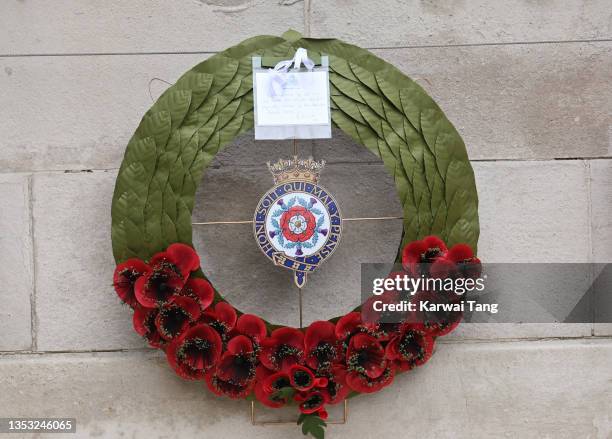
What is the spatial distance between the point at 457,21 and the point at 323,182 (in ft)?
2.93

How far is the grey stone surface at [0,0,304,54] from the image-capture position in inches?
122

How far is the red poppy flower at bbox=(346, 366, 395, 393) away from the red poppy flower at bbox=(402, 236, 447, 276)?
394 mm

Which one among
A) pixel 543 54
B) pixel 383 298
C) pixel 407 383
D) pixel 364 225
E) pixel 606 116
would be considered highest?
pixel 543 54

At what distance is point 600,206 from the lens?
3143 mm

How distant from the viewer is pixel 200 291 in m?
2.78

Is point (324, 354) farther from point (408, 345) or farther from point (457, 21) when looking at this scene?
point (457, 21)

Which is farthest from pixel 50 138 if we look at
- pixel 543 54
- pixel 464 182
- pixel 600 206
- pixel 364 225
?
pixel 600 206

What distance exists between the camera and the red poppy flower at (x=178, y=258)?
2.76 metres

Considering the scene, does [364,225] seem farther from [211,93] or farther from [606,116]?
[606,116]

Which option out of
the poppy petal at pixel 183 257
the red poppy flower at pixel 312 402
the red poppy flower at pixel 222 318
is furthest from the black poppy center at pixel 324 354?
the poppy petal at pixel 183 257

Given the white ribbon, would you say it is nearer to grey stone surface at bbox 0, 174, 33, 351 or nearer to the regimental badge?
the regimental badge

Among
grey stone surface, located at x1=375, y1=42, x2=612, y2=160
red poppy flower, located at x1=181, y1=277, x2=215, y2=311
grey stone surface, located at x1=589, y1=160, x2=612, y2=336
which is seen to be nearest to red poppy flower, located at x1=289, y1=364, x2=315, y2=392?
red poppy flower, located at x1=181, y1=277, x2=215, y2=311

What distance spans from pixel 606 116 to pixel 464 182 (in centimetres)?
79

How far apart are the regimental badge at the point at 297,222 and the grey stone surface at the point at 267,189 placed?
0.23 metres
